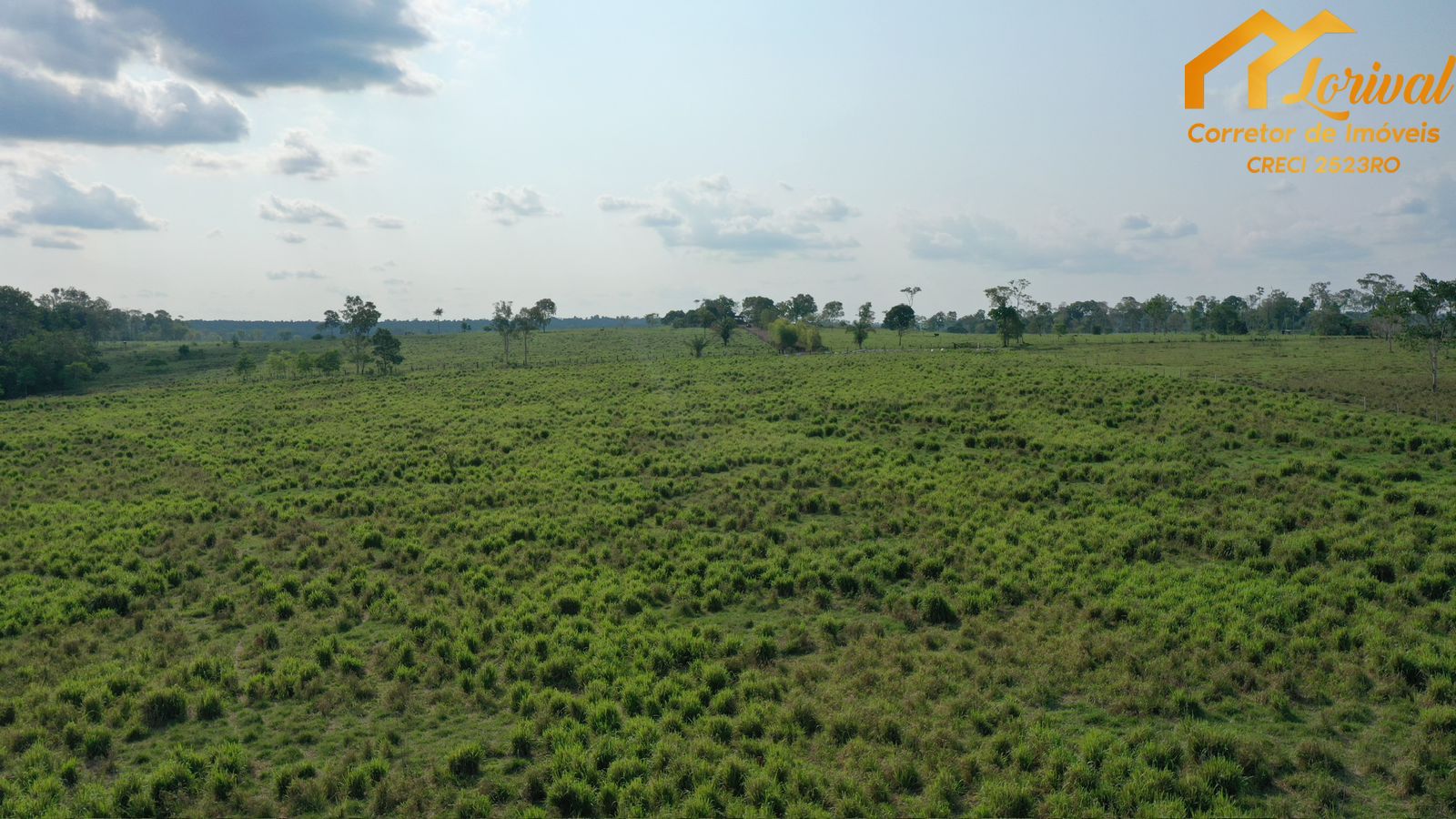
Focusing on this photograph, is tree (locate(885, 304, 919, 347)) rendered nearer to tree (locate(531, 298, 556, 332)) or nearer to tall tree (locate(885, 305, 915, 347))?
tall tree (locate(885, 305, 915, 347))

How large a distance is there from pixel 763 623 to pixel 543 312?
359 feet

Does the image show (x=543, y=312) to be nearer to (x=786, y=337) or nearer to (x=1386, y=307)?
(x=786, y=337)

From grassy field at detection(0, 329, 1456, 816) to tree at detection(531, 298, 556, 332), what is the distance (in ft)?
259

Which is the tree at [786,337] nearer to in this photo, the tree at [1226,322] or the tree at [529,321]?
the tree at [529,321]

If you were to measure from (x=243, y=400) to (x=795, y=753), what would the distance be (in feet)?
217

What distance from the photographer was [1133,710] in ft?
40.1

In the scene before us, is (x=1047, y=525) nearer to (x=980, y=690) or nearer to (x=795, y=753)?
(x=980, y=690)

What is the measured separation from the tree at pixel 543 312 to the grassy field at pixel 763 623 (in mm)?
78948

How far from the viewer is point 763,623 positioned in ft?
55.8

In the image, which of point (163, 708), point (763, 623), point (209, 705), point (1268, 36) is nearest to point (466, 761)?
point (209, 705)

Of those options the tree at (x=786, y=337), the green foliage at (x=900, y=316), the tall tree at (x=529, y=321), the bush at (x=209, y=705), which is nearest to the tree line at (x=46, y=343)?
the tall tree at (x=529, y=321)

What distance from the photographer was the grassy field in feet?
36.0

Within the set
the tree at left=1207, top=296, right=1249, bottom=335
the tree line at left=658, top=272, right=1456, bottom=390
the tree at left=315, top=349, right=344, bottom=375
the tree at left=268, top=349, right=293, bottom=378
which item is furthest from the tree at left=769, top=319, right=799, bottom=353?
the tree at left=1207, top=296, right=1249, bottom=335

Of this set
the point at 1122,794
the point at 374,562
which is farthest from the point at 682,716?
the point at 374,562
